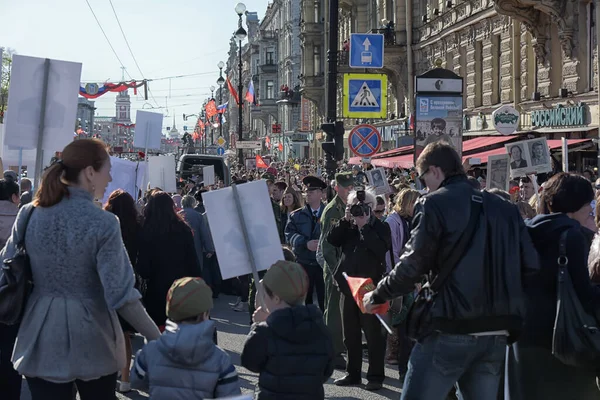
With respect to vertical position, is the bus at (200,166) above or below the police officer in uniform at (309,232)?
above

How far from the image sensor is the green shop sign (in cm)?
2175

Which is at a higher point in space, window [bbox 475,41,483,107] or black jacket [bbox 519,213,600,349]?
window [bbox 475,41,483,107]

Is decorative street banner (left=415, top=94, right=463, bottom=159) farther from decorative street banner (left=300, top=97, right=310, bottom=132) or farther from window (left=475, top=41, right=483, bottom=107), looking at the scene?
decorative street banner (left=300, top=97, right=310, bottom=132)

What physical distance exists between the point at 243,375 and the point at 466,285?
4.64 meters

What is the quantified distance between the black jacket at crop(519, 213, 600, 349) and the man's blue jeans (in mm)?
430

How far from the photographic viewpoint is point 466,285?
4508 mm

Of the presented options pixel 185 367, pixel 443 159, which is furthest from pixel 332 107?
pixel 185 367

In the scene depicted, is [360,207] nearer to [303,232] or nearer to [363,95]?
[303,232]

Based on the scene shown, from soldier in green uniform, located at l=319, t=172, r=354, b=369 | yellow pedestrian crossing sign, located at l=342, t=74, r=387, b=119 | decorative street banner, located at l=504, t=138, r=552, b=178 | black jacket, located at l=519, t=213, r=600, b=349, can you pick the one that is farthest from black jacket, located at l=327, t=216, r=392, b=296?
yellow pedestrian crossing sign, located at l=342, t=74, r=387, b=119

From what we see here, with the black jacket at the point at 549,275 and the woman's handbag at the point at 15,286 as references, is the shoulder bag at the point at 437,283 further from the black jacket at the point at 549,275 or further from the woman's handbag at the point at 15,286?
the woman's handbag at the point at 15,286

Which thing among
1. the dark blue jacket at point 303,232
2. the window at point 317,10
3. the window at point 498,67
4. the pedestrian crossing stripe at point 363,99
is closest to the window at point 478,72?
the window at point 498,67

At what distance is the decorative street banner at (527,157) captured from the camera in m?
11.9

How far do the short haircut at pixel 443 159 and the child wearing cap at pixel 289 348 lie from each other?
0.89m

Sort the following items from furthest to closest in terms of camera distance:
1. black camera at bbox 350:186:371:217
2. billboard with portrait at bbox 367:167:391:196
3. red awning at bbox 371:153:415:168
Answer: red awning at bbox 371:153:415:168
billboard with portrait at bbox 367:167:391:196
black camera at bbox 350:186:371:217
